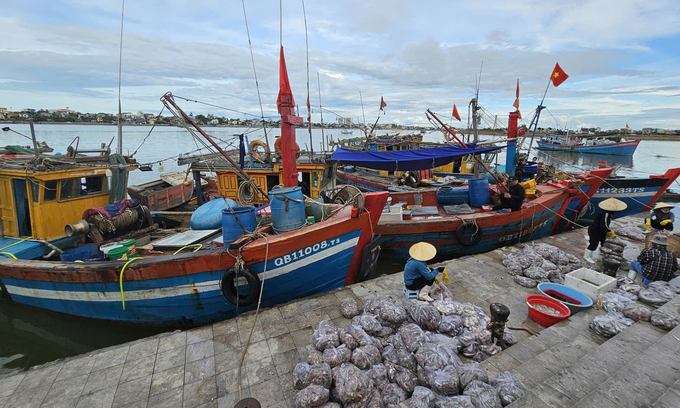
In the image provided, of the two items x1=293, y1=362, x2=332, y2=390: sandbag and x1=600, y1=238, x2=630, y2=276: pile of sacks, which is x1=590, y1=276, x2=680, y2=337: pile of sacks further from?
x1=293, y1=362, x2=332, y2=390: sandbag

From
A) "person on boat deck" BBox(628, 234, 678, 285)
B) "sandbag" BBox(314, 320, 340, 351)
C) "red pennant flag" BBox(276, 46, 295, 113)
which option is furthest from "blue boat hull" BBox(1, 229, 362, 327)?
"person on boat deck" BBox(628, 234, 678, 285)

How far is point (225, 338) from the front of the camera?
4195 mm

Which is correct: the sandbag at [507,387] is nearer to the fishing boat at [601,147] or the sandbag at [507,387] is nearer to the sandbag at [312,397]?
the sandbag at [312,397]

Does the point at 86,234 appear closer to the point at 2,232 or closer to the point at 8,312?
the point at 2,232

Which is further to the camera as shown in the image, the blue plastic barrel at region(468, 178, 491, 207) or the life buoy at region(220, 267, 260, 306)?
the blue plastic barrel at region(468, 178, 491, 207)

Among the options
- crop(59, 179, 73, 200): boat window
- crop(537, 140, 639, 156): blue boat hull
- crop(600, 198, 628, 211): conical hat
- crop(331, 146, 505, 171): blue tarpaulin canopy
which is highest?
crop(537, 140, 639, 156): blue boat hull

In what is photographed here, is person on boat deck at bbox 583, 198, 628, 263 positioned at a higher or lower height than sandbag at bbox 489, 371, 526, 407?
higher

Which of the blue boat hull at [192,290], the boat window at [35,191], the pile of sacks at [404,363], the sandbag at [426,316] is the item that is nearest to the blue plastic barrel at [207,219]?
the blue boat hull at [192,290]

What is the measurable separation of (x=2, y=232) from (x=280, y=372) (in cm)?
740

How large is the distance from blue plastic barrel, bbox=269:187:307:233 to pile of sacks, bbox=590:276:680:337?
464 cm

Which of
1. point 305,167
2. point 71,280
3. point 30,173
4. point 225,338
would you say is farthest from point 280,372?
point 305,167

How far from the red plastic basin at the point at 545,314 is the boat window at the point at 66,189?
923 cm

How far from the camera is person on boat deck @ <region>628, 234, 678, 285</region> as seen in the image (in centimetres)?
512

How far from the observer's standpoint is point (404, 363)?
3.42 metres
